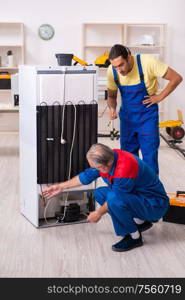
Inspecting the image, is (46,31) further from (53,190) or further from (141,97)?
(53,190)

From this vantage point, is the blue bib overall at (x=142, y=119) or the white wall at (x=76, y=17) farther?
the white wall at (x=76, y=17)

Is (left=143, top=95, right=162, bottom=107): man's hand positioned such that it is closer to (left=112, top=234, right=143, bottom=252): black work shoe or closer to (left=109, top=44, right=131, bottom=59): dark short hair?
(left=109, top=44, right=131, bottom=59): dark short hair

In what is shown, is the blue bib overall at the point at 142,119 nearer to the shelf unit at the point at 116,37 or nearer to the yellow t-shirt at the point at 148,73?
the yellow t-shirt at the point at 148,73

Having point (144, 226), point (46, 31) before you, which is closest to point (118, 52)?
point (144, 226)

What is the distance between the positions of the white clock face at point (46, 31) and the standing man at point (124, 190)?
5020 mm

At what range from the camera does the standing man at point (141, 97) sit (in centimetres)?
354

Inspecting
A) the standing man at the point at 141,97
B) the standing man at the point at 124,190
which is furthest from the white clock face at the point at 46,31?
the standing man at the point at 124,190

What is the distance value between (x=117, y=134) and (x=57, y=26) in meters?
2.05

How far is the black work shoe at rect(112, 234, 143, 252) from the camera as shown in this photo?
3115 mm

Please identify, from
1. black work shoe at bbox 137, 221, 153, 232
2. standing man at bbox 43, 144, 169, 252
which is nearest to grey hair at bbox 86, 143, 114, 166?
standing man at bbox 43, 144, 169, 252

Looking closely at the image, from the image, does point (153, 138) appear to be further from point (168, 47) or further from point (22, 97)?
point (168, 47)

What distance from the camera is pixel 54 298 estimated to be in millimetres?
2451

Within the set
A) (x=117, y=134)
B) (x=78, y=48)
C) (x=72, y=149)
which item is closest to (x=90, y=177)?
(x=72, y=149)

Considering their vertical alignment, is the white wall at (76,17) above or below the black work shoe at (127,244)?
above
